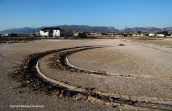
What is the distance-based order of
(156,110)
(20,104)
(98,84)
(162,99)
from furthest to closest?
(98,84), (162,99), (20,104), (156,110)

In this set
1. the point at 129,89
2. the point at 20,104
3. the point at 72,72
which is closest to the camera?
the point at 20,104

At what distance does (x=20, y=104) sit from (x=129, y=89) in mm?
4070

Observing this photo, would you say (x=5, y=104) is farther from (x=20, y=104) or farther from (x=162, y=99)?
(x=162, y=99)

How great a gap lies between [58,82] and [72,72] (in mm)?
1760

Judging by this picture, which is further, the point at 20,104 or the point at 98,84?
the point at 98,84

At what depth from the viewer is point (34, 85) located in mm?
5836

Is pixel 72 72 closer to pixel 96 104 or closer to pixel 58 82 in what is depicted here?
pixel 58 82

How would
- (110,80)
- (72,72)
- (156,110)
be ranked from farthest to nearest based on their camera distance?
1. (72,72)
2. (110,80)
3. (156,110)

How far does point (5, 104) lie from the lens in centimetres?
428

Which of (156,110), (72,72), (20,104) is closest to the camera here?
(156,110)

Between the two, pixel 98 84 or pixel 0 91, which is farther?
pixel 98 84

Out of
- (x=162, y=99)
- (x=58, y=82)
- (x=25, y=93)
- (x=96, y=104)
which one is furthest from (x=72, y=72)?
(x=162, y=99)

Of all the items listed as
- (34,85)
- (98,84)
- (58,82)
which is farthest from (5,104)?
(98,84)

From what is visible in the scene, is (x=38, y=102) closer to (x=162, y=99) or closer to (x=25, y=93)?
(x=25, y=93)
